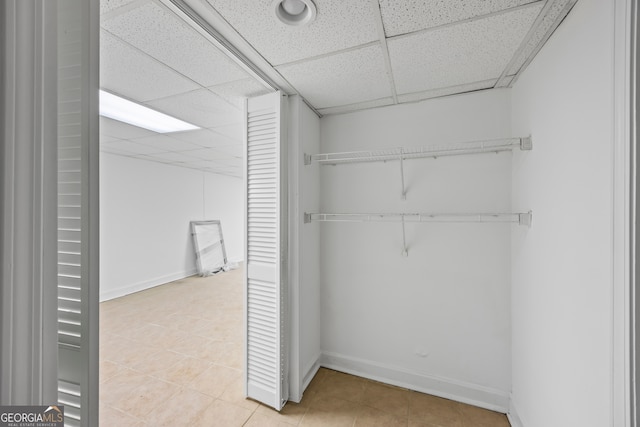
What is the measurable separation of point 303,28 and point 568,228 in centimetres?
147

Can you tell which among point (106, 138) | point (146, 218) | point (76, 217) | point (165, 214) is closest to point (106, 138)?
point (106, 138)

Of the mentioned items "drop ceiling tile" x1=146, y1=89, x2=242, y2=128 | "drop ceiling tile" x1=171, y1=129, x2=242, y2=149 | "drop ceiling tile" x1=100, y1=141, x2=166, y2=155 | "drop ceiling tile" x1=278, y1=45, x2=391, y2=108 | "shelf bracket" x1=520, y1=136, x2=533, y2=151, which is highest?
"drop ceiling tile" x1=100, y1=141, x2=166, y2=155

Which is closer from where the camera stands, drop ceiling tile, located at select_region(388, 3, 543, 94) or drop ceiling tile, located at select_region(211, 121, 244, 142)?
drop ceiling tile, located at select_region(388, 3, 543, 94)

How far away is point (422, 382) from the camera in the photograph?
1.96 metres

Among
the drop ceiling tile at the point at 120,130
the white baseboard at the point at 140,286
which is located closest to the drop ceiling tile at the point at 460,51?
the drop ceiling tile at the point at 120,130

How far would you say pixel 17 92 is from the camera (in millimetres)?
484

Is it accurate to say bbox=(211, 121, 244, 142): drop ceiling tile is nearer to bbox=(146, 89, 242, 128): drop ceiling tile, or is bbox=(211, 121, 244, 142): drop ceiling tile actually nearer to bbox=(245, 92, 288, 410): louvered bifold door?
bbox=(146, 89, 242, 128): drop ceiling tile

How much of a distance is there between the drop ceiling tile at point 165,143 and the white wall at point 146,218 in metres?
1.10

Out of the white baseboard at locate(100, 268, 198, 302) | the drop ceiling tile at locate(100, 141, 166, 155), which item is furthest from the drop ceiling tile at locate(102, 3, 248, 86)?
the white baseboard at locate(100, 268, 198, 302)

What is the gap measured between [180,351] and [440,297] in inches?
98.5

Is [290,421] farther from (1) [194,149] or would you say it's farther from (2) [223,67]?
(1) [194,149]

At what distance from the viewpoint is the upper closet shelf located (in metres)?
1.60

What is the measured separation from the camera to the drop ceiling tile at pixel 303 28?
1063 millimetres

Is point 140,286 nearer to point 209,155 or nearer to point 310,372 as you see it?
point 209,155
